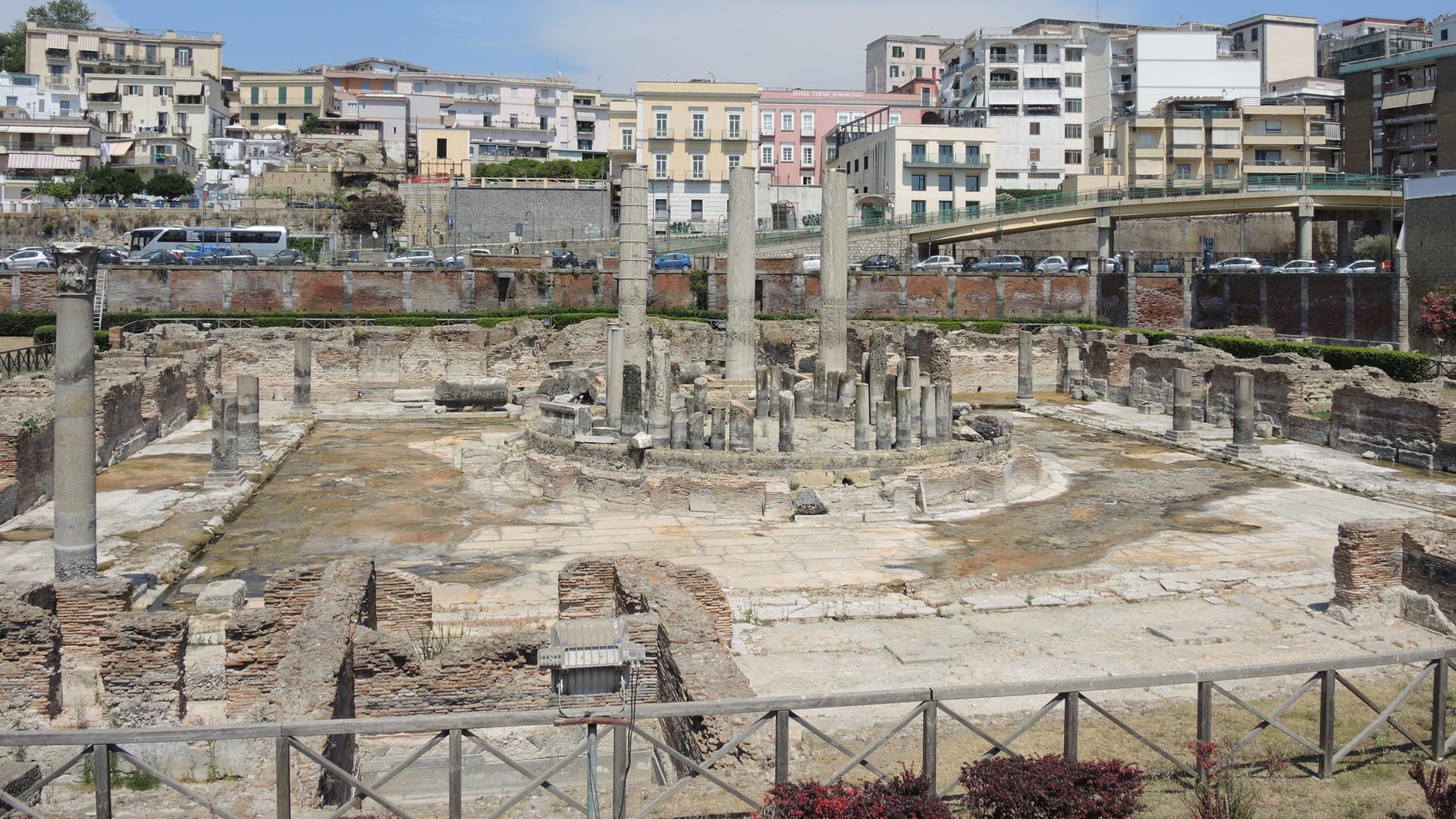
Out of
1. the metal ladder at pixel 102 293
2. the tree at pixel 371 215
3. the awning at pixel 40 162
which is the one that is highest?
the awning at pixel 40 162

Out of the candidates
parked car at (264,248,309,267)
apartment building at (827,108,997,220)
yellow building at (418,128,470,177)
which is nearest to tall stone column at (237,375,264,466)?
parked car at (264,248,309,267)

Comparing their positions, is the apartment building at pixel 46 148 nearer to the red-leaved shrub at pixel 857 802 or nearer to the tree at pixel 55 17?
the tree at pixel 55 17

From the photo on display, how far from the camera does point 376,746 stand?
10.9m

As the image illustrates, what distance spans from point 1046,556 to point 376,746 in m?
10.7

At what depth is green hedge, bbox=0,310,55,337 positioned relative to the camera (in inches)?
1729

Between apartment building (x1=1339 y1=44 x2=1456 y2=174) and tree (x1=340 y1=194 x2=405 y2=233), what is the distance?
50.9m

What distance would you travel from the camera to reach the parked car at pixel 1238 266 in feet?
164

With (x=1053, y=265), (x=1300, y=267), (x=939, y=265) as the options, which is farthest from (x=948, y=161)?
(x=1300, y=267)

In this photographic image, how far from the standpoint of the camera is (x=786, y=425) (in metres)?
23.7

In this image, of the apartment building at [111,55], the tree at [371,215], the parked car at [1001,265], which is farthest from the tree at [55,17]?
the parked car at [1001,265]

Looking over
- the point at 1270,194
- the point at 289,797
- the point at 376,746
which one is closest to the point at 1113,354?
the point at 1270,194

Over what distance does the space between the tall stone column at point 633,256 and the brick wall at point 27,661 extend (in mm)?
17686

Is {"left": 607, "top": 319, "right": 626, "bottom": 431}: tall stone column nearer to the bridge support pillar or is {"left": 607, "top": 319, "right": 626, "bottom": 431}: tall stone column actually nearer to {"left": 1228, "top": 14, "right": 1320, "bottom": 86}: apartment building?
the bridge support pillar

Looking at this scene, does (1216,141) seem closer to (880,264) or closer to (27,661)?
(880,264)
